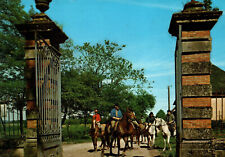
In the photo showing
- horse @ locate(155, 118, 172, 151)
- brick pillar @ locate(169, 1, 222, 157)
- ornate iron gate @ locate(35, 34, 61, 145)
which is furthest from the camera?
horse @ locate(155, 118, 172, 151)

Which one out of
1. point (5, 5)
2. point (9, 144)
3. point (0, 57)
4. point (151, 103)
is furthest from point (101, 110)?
point (151, 103)

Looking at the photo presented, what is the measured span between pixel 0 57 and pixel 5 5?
13.9ft

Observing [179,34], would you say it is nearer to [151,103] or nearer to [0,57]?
[0,57]

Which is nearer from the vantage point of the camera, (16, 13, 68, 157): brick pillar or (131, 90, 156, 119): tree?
(16, 13, 68, 157): brick pillar

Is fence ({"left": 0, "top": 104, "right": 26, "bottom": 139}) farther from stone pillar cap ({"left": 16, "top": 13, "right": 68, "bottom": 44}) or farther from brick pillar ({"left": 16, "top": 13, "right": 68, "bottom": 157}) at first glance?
stone pillar cap ({"left": 16, "top": 13, "right": 68, "bottom": 44})

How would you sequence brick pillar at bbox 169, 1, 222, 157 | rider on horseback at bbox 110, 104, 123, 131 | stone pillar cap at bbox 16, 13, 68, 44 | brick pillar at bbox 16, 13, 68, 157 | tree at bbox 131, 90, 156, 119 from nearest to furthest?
brick pillar at bbox 169, 1, 222, 157, brick pillar at bbox 16, 13, 68, 157, stone pillar cap at bbox 16, 13, 68, 44, rider on horseback at bbox 110, 104, 123, 131, tree at bbox 131, 90, 156, 119

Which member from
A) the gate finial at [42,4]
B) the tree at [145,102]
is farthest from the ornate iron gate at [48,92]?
the tree at [145,102]

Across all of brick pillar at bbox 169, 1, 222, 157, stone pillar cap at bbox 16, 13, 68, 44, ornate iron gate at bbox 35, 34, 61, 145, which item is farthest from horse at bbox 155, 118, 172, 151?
stone pillar cap at bbox 16, 13, 68, 44

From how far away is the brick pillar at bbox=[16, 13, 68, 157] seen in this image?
7.57 meters

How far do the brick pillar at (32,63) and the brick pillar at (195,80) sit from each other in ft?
12.6

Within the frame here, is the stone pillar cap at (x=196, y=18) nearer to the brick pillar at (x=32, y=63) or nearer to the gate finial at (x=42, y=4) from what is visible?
the brick pillar at (x=32, y=63)

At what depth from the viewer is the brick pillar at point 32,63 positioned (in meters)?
7.57

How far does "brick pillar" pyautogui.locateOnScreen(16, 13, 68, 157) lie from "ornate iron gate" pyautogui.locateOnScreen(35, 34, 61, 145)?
8.3 inches

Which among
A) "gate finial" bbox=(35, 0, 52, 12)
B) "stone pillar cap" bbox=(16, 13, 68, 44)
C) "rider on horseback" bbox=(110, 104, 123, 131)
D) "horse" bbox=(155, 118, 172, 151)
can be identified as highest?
"gate finial" bbox=(35, 0, 52, 12)
